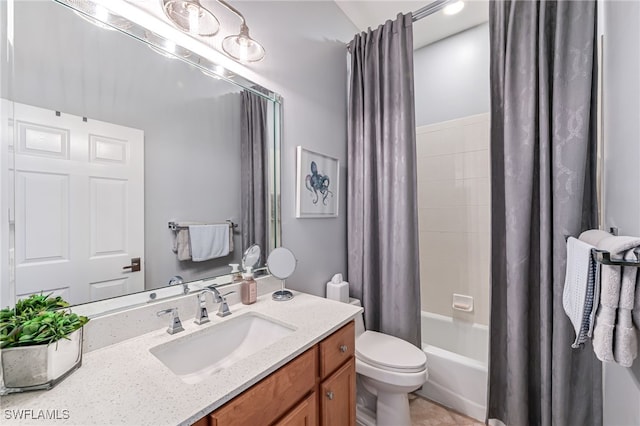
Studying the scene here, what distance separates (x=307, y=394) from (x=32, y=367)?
741 millimetres

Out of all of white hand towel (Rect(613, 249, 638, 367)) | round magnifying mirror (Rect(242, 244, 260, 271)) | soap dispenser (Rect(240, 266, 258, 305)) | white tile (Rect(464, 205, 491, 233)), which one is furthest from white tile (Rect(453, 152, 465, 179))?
soap dispenser (Rect(240, 266, 258, 305))

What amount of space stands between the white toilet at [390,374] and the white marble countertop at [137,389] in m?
0.65

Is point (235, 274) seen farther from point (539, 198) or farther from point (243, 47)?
point (539, 198)

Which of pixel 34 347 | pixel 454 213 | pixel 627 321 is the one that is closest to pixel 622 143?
pixel 627 321

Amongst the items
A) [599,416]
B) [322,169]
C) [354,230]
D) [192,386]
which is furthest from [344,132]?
[599,416]

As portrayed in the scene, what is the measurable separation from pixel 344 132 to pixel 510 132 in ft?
3.50

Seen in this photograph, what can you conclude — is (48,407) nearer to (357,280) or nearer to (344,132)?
(357,280)

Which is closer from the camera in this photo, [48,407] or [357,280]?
[48,407]

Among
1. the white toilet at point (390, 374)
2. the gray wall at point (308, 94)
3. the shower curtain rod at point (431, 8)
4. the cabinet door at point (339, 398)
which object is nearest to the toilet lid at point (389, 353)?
the white toilet at point (390, 374)

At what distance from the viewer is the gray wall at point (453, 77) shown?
216 centimetres

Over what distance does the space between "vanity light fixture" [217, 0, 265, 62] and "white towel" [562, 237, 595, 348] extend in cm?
155

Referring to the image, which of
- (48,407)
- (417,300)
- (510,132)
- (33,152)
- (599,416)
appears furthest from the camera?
(417,300)

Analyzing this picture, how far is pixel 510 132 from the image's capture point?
4.56 ft

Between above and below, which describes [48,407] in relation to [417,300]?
above
